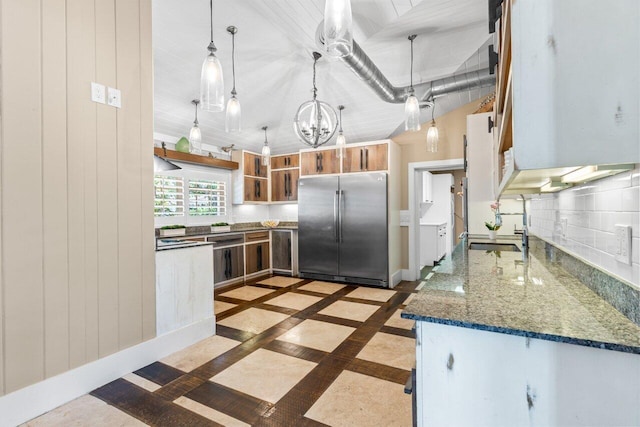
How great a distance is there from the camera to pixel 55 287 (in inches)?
73.2

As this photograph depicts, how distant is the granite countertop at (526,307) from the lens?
815mm

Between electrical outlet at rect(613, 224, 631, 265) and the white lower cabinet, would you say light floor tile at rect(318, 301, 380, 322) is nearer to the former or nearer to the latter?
the white lower cabinet

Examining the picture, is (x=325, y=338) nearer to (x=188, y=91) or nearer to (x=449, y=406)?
(x=449, y=406)

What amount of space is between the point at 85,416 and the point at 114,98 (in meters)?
2.00

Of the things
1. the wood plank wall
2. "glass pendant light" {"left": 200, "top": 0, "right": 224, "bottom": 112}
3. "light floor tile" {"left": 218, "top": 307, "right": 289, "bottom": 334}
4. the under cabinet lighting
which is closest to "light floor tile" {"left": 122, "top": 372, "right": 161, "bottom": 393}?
the wood plank wall

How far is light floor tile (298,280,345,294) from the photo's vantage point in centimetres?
453

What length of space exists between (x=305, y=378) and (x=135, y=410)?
3.40 ft

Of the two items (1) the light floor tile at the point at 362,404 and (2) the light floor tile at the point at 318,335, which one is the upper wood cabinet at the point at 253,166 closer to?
(2) the light floor tile at the point at 318,335

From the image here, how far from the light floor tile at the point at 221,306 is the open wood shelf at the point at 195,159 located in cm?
215

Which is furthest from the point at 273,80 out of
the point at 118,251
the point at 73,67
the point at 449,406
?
the point at 449,406

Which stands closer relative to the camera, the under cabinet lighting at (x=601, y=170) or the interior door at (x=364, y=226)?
the under cabinet lighting at (x=601, y=170)

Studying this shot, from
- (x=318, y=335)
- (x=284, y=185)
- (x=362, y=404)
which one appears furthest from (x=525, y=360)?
(x=284, y=185)

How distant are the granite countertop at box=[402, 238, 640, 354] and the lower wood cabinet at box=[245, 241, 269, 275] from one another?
4060 mm

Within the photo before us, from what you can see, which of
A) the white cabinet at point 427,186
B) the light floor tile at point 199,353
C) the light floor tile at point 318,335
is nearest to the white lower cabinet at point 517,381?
the light floor tile at point 318,335
